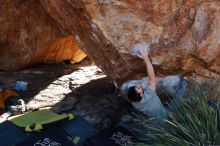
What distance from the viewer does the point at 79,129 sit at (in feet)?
19.1

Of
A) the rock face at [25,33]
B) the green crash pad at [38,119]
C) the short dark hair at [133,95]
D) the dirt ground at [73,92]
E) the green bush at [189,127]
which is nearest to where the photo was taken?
the green bush at [189,127]

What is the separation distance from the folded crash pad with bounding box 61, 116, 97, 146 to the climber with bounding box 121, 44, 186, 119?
2.22 feet

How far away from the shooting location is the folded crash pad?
18.7 ft

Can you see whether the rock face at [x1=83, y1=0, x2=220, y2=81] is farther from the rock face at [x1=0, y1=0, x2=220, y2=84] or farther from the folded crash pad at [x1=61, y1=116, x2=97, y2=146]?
the folded crash pad at [x1=61, y1=116, x2=97, y2=146]

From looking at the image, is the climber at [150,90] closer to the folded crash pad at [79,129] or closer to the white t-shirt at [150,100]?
the white t-shirt at [150,100]

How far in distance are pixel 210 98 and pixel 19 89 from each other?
3602 millimetres

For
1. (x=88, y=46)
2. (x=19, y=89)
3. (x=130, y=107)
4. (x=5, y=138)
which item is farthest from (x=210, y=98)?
(x=19, y=89)

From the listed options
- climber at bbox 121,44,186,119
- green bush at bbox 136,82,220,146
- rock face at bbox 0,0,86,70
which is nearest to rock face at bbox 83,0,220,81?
climber at bbox 121,44,186,119

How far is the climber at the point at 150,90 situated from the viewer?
5.62 meters

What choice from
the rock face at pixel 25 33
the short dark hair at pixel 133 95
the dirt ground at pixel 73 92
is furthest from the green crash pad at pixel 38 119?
the rock face at pixel 25 33

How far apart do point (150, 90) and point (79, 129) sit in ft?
3.48

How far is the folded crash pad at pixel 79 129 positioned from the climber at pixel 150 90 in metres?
0.68

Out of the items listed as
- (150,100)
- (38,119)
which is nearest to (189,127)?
(150,100)

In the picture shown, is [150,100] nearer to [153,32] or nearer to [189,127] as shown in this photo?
[153,32]
